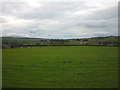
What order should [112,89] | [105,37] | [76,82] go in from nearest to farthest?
[112,89] < [76,82] < [105,37]

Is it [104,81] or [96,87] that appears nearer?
[96,87]

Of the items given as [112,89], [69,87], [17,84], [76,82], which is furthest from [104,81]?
[17,84]

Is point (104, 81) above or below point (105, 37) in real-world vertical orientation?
below

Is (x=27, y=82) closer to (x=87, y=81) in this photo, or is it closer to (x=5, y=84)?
(x=5, y=84)

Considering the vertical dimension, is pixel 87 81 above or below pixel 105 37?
below

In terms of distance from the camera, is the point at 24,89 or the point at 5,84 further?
the point at 5,84

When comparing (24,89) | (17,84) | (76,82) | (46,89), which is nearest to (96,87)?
(76,82)

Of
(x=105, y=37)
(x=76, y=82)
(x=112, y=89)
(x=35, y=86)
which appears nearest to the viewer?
(x=112, y=89)

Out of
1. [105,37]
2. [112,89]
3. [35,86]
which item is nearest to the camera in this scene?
[112,89]

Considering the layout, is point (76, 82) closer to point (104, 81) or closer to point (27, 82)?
point (104, 81)

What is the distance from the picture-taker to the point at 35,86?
25.0 feet

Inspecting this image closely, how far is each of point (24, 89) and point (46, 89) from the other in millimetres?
1461

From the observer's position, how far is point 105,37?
169m

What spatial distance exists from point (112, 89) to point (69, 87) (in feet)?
9.18
